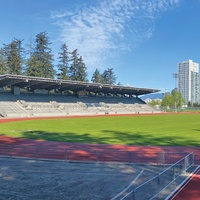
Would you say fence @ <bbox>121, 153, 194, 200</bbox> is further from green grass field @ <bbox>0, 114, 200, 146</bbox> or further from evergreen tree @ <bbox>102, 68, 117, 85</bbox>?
evergreen tree @ <bbox>102, 68, 117, 85</bbox>

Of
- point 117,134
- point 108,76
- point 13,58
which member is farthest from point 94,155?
point 108,76

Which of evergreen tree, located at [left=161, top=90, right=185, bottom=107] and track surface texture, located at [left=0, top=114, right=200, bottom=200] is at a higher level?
evergreen tree, located at [left=161, top=90, right=185, bottom=107]

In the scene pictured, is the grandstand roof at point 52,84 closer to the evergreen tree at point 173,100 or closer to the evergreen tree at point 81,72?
the evergreen tree at point 81,72

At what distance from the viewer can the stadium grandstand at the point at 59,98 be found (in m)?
55.6

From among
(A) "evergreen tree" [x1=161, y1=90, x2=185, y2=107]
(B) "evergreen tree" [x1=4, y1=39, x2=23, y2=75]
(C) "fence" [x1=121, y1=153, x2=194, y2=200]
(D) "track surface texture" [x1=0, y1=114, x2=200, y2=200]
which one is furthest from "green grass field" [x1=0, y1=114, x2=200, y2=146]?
(A) "evergreen tree" [x1=161, y1=90, x2=185, y2=107]

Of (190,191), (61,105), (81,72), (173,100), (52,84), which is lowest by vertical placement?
(190,191)

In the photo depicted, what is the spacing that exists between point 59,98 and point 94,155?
5397 centimetres

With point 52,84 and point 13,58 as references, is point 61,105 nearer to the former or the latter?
point 52,84

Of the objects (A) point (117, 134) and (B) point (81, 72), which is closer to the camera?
(A) point (117, 134)

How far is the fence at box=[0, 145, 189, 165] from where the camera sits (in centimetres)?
1409

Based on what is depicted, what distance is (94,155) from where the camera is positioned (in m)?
15.3

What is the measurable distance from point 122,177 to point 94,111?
5793cm

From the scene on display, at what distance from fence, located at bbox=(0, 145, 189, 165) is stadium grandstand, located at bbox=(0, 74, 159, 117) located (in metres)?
35.8

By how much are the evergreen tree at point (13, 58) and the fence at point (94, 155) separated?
71894 millimetres
